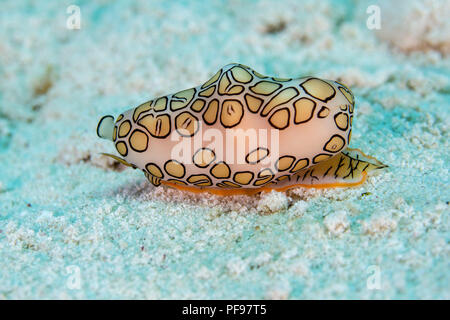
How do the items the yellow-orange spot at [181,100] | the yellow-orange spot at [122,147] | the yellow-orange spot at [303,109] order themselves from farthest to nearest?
1. the yellow-orange spot at [122,147]
2. the yellow-orange spot at [181,100]
3. the yellow-orange spot at [303,109]

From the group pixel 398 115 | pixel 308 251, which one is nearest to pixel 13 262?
pixel 308 251

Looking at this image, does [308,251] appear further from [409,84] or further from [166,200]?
[409,84]

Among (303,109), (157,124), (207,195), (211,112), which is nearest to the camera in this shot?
(303,109)

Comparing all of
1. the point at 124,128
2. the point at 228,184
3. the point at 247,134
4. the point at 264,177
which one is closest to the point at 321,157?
the point at 264,177

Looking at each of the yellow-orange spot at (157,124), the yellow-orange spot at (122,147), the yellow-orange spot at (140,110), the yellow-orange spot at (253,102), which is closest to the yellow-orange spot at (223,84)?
the yellow-orange spot at (253,102)

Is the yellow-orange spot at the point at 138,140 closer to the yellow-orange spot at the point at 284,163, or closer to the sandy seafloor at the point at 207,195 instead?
the sandy seafloor at the point at 207,195

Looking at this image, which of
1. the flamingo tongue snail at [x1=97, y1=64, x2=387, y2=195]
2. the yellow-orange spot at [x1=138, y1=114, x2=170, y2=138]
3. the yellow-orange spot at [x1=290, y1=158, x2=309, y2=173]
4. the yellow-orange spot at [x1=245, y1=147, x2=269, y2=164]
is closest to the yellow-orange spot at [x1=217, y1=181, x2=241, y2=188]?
the flamingo tongue snail at [x1=97, y1=64, x2=387, y2=195]

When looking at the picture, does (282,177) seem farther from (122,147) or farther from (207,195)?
(122,147)
